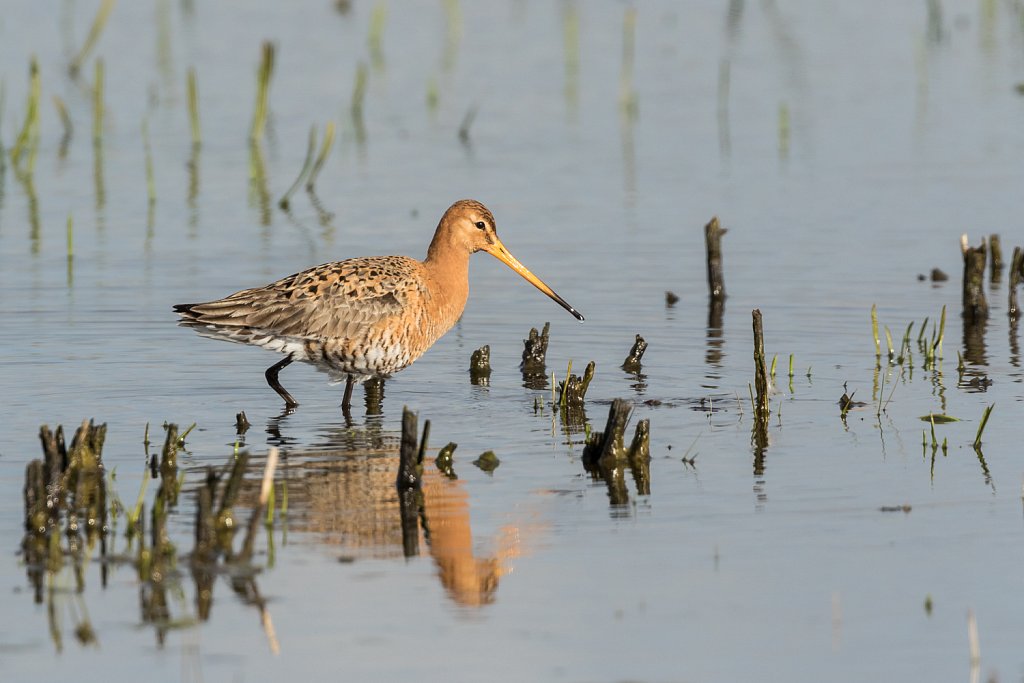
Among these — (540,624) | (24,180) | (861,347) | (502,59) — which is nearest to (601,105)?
(502,59)

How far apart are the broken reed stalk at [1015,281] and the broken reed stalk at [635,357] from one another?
2782 millimetres

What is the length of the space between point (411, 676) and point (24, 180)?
11133 mm

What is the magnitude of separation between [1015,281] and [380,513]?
5.79 metres

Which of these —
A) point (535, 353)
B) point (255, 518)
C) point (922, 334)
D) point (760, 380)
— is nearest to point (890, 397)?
point (760, 380)

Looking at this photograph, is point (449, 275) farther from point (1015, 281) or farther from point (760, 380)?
point (1015, 281)

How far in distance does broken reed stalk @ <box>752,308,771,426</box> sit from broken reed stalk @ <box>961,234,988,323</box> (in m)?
3.02

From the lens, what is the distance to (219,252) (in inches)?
515

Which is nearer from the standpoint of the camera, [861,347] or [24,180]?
[861,347]

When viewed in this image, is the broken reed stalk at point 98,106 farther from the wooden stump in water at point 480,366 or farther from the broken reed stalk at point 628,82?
the wooden stump in water at point 480,366

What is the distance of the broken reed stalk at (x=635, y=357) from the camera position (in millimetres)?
9953

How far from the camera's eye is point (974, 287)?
1109 centimetres

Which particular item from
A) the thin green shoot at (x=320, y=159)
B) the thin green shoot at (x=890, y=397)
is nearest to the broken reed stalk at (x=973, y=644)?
the thin green shoot at (x=890, y=397)

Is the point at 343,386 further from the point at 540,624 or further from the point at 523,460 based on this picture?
the point at 540,624

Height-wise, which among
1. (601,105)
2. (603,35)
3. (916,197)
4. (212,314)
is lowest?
(212,314)
